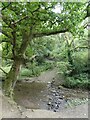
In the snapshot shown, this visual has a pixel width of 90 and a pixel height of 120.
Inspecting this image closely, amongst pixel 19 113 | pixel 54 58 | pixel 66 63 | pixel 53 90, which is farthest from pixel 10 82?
pixel 54 58

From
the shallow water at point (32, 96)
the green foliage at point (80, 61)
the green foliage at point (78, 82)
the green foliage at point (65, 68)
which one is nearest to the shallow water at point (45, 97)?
the shallow water at point (32, 96)

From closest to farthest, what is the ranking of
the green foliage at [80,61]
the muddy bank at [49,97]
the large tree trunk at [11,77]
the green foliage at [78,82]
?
the large tree trunk at [11,77] → the muddy bank at [49,97] → the green foliage at [78,82] → the green foliage at [80,61]

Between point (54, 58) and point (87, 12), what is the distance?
10423 millimetres

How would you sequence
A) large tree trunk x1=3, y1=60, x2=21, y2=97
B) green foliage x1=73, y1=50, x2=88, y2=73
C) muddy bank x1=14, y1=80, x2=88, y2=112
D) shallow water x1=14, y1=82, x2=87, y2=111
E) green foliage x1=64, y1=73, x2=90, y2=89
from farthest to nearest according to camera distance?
green foliage x1=73, y1=50, x2=88, y2=73
green foliage x1=64, y1=73, x2=90, y2=89
shallow water x1=14, y1=82, x2=87, y2=111
muddy bank x1=14, y1=80, x2=88, y2=112
large tree trunk x1=3, y1=60, x2=21, y2=97

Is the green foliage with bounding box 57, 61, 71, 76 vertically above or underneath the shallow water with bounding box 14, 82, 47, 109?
above

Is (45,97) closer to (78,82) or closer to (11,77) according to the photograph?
(78,82)

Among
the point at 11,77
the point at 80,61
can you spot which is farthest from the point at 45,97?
the point at 80,61

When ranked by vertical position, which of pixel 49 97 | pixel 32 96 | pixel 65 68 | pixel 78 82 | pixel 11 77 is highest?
pixel 11 77

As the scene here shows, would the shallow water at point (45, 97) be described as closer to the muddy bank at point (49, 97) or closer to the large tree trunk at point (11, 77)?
the muddy bank at point (49, 97)

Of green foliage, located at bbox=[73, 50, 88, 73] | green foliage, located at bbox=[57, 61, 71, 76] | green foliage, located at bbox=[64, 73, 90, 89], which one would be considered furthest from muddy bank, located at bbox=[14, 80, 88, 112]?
green foliage, located at bbox=[73, 50, 88, 73]

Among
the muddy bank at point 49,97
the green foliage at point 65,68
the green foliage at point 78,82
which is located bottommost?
the muddy bank at point 49,97

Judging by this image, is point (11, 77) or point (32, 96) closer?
point (11, 77)

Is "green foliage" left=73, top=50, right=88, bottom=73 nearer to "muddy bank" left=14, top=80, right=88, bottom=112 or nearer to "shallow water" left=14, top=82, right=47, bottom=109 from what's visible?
"muddy bank" left=14, top=80, right=88, bottom=112

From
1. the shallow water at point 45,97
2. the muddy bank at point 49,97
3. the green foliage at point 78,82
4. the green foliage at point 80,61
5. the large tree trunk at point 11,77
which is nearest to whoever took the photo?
the large tree trunk at point 11,77
